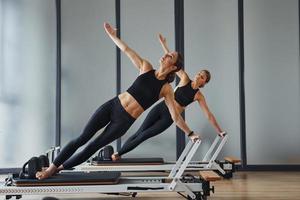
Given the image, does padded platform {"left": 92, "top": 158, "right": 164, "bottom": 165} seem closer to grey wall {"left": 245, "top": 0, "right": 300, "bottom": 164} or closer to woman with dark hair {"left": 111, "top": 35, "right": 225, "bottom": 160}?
woman with dark hair {"left": 111, "top": 35, "right": 225, "bottom": 160}

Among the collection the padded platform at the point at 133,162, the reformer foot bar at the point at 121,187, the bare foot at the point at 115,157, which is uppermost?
the reformer foot bar at the point at 121,187

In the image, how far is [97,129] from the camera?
409cm

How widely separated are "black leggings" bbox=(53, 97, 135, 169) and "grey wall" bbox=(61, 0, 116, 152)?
113 inches

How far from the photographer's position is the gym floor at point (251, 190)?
4464mm

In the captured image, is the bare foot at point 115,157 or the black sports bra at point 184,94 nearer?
the black sports bra at point 184,94

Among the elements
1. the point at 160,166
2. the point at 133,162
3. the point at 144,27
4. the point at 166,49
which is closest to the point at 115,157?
the point at 133,162

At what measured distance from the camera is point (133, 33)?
23.3 feet

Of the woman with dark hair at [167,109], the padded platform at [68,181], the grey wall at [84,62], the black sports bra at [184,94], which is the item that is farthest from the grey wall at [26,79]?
the padded platform at [68,181]

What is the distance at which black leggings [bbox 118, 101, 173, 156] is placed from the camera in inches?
213

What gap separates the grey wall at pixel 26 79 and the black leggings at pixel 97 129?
2822 mm

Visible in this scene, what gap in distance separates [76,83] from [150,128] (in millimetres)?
1993

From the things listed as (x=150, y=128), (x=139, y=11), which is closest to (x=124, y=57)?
(x=139, y=11)

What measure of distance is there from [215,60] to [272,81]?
3.07ft

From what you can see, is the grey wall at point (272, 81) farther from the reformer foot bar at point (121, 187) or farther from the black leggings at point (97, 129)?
the black leggings at point (97, 129)
